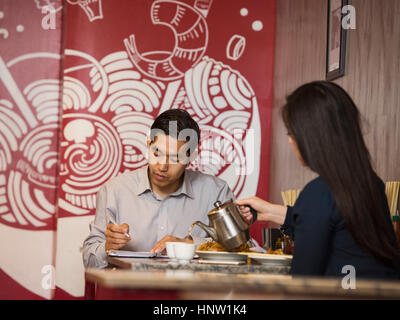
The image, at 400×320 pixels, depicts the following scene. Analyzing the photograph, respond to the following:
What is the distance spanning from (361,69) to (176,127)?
0.96m

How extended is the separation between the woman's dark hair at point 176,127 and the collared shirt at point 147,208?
23 cm

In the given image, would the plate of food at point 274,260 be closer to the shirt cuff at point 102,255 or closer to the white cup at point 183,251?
the white cup at point 183,251

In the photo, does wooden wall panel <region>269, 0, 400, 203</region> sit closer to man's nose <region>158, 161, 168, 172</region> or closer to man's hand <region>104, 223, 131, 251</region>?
man's nose <region>158, 161, 168, 172</region>

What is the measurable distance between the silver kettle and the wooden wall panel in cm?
68

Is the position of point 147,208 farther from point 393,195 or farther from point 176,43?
point 176,43

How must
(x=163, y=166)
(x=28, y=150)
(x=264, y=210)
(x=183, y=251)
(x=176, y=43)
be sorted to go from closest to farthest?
1. (x=183, y=251)
2. (x=264, y=210)
3. (x=163, y=166)
4. (x=28, y=150)
5. (x=176, y=43)

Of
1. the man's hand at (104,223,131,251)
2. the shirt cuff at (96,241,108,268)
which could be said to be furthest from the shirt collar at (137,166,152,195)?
the man's hand at (104,223,131,251)


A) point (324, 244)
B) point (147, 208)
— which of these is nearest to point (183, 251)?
point (324, 244)

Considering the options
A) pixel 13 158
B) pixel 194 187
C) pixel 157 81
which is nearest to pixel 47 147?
pixel 13 158

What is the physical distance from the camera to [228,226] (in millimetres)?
1991

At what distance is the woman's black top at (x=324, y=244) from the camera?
4.79 feet

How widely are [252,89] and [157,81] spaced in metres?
0.68

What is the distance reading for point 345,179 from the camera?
1511 mm
